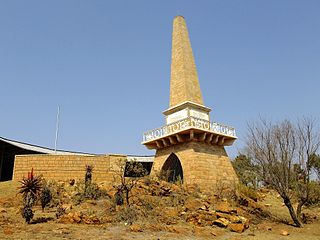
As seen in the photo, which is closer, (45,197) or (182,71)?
(45,197)

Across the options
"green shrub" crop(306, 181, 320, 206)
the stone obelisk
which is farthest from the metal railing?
"green shrub" crop(306, 181, 320, 206)

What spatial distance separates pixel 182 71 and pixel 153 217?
43.2ft

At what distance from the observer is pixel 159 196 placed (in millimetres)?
16422

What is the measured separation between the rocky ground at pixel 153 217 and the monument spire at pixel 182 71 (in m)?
7.48

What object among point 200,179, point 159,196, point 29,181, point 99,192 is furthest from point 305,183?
point 29,181

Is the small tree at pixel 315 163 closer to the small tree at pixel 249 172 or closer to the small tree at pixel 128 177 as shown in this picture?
the small tree at pixel 249 172

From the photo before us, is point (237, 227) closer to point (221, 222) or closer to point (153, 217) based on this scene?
point (221, 222)

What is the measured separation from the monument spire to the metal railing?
231 cm

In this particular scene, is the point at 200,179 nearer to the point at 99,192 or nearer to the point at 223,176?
the point at 223,176

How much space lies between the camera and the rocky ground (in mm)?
10672

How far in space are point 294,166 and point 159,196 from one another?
714 centimetres

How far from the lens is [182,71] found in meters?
23.3

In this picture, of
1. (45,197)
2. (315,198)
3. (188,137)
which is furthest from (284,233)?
(45,197)

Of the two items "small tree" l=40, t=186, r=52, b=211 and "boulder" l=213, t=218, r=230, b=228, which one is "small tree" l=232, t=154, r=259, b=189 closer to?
"boulder" l=213, t=218, r=230, b=228
